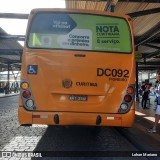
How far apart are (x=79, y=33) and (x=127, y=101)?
1.79 meters

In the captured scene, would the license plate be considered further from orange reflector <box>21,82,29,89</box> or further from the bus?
orange reflector <box>21,82,29,89</box>

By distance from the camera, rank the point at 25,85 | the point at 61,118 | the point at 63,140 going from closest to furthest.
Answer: the point at 61,118 < the point at 25,85 < the point at 63,140

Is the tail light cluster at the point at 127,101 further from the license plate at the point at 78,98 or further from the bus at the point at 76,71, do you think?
the license plate at the point at 78,98

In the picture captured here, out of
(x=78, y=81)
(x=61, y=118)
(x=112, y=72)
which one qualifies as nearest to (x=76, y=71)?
(x=78, y=81)

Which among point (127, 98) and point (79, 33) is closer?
point (127, 98)

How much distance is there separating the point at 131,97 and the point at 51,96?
1711 mm

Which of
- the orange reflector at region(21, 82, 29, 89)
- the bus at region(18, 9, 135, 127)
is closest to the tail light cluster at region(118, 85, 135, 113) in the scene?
the bus at region(18, 9, 135, 127)

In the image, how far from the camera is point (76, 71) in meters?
6.38

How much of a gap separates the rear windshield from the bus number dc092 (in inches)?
16.4

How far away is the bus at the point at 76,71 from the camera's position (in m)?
6.20

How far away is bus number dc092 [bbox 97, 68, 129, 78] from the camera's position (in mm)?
6458

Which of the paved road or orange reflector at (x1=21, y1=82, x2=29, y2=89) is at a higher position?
orange reflector at (x1=21, y1=82, x2=29, y2=89)

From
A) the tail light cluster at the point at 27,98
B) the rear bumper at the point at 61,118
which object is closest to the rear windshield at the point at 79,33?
the tail light cluster at the point at 27,98

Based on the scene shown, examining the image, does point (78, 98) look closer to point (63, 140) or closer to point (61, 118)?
point (61, 118)
